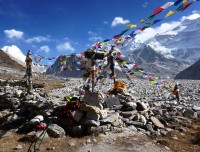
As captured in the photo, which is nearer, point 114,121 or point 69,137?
point 69,137

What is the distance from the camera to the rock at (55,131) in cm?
1362

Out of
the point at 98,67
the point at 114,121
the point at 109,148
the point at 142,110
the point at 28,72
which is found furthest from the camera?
the point at 28,72

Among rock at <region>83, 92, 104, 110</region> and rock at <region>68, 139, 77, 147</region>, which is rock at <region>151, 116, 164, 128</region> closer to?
rock at <region>83, 92, 104, 110</region>

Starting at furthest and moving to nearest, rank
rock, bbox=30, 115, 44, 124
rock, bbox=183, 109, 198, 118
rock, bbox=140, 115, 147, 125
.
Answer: rock, bbox=183, 109, 198, 118 → rock, bbox=140, 115, 147, 125 → rock, bbox=30, 115, 44, 124

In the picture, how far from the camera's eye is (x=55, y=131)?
13695mm

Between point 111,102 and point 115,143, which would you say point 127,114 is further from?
point 115,143

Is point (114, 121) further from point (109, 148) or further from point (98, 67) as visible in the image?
point (98, 67)

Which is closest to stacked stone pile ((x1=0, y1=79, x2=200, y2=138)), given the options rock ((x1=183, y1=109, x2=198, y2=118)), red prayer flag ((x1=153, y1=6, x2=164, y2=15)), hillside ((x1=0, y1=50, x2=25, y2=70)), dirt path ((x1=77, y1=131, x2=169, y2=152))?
rock ((x1=183, y1=109, x2=198, y2=118))

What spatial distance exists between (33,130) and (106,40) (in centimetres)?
610

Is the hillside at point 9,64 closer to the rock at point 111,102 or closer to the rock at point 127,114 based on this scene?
the rock at point 111,102

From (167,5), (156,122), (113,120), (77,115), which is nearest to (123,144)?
(113,120)

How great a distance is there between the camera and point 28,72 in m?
24.7

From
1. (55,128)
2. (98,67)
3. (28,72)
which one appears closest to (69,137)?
(55,128)

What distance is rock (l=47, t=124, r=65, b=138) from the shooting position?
13.6 metres
